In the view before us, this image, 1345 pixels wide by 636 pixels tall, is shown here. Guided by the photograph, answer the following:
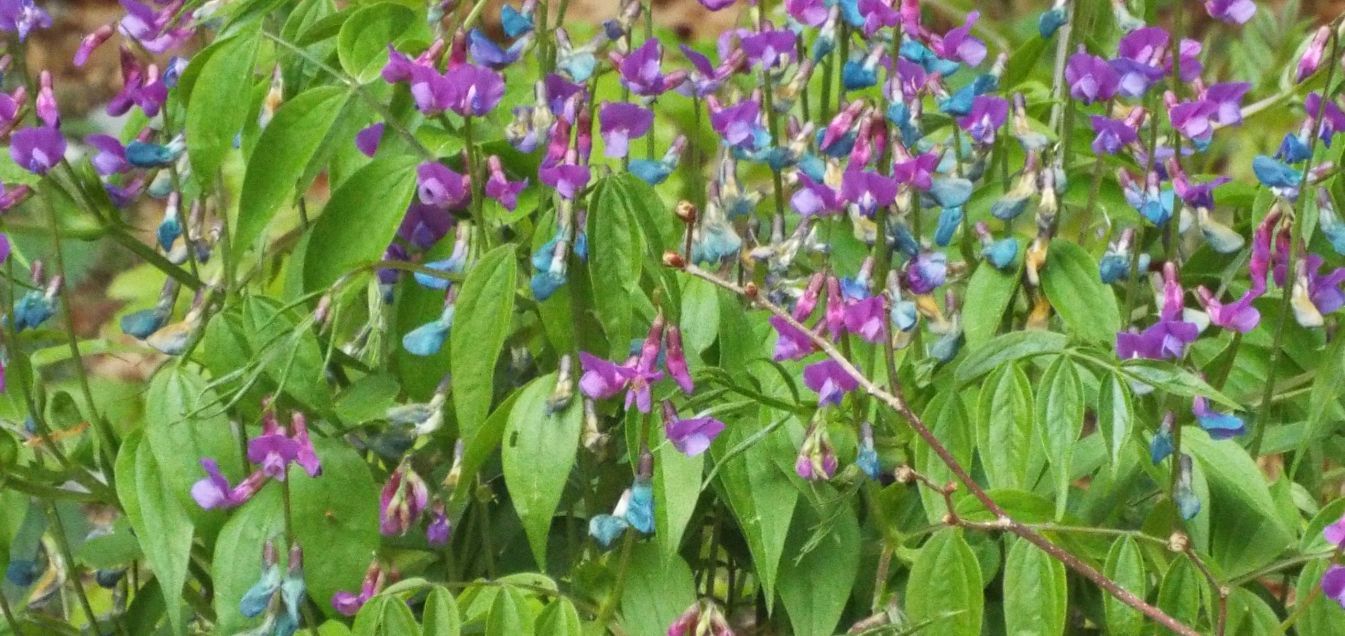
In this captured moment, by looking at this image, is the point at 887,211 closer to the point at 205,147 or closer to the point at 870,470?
the point at 870,470

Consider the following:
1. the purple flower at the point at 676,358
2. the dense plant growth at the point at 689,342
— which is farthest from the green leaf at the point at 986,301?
the purple flower at the point at 676,358

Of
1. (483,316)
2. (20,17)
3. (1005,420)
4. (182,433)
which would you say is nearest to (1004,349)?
(1005,420)

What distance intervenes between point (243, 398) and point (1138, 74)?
0.96 m

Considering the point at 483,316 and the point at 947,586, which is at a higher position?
the point at 483,316

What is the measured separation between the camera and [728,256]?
66.4 inches

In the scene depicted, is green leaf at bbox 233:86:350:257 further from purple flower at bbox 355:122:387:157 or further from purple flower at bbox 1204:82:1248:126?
purple flower at bbox 1204:82:1248:126

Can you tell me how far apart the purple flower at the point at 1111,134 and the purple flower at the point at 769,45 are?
31 centimetres

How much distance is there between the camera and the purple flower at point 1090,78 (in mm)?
1602

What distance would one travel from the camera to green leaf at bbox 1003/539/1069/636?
5.00ft

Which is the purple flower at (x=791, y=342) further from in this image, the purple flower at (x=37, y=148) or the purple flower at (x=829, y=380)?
the purple flower at (x=37, y=148)

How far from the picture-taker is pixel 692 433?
150 cm

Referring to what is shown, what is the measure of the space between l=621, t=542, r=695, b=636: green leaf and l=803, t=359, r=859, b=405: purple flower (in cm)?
28

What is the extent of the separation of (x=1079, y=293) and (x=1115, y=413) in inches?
10.9

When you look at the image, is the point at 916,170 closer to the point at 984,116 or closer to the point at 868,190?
the point at 868,190
